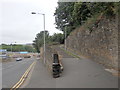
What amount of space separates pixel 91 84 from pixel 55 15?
42.1 metres

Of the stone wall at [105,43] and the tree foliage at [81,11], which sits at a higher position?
the tree foliage at [81,11]

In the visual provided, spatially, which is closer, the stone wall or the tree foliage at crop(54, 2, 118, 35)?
the stone wall

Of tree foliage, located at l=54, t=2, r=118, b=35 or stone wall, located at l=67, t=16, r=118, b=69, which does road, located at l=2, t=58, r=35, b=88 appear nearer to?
stone wall, located at l=67, t=16, r=118, b=69

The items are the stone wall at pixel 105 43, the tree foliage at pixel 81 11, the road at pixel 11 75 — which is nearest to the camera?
the stone wall at pixel 105 43

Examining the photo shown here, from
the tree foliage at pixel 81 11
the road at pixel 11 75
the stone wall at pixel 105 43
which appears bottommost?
the road at pixel 11 75

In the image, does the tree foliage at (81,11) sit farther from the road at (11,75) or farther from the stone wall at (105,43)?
the road at (11,75)

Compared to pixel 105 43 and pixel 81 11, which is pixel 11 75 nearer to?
pixel 105 43

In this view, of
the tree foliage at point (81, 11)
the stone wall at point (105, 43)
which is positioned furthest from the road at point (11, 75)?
the tree foliage at point (81, 11)

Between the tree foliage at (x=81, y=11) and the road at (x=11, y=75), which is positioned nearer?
the tree foliage at (x=81, y=11)

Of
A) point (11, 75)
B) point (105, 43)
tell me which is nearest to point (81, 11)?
point (105, 43)

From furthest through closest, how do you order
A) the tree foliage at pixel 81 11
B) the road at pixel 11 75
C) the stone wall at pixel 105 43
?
the road at pixel 11 75
the tree foliage at pixel 81 11
the stone wall at pixel 105 43

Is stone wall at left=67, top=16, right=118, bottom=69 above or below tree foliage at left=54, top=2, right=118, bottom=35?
below

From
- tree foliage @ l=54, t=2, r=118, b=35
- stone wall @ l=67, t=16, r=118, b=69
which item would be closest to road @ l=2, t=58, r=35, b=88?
stone wall @ l=67, t=16, r=118, b=69

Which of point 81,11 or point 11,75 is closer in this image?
point 11,75
